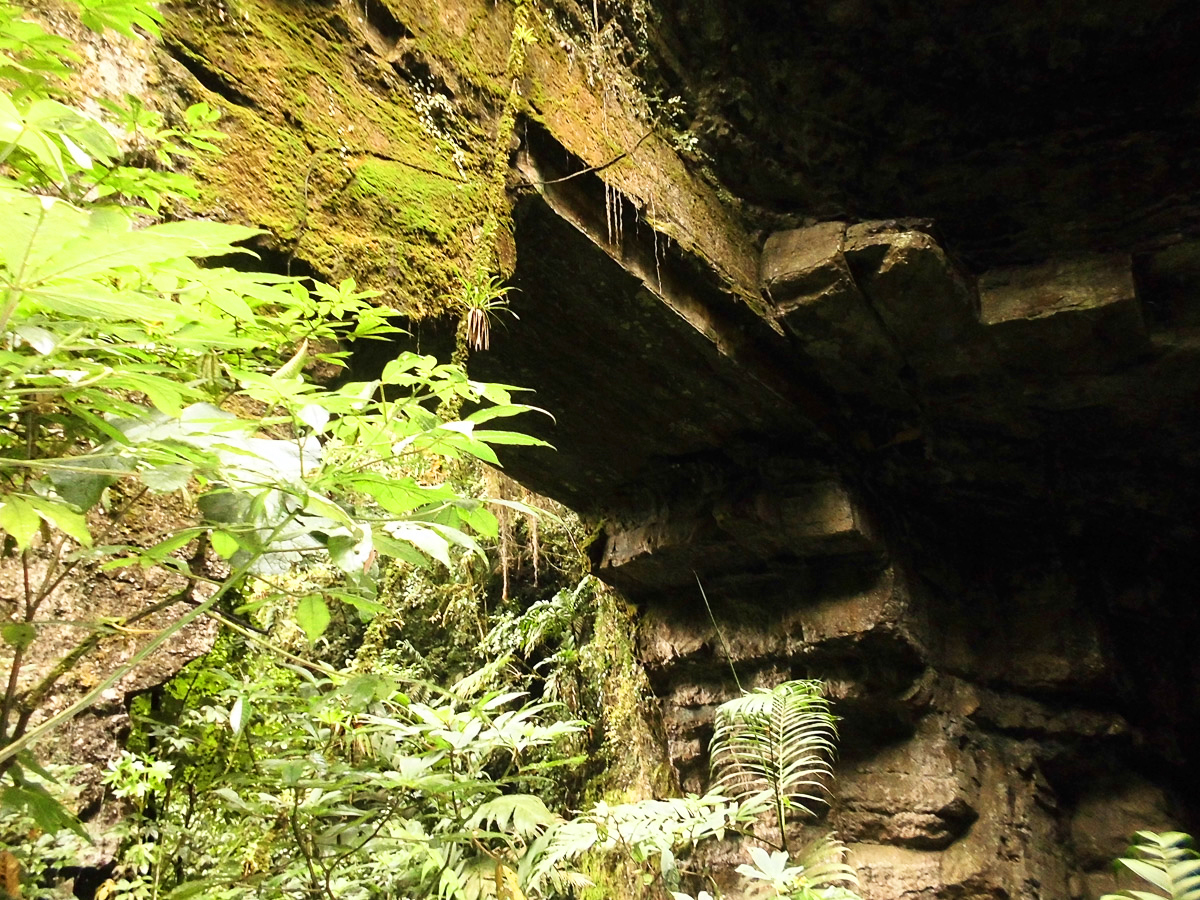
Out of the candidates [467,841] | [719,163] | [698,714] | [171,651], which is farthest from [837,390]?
[171,651]

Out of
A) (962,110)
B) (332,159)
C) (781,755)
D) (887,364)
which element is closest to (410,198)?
(332,159)

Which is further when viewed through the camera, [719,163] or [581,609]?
[581,609]

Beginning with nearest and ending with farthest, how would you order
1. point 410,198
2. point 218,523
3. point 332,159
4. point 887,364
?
point 218,523 → point 332,159 → point 410,198 → point 887,364

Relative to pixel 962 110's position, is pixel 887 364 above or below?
below

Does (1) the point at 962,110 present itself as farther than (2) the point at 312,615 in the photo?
Yes

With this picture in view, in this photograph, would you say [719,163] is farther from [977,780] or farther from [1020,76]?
[977,780]

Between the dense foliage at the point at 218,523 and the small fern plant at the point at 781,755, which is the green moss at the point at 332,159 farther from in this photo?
the small fern plant at the point at 781,755

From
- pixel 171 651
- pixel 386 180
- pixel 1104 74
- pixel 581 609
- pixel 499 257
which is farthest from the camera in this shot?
pixel 581 609

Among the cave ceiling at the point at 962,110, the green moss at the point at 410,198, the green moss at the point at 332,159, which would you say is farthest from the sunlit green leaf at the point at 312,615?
the cave ceiling at the point at 962,110

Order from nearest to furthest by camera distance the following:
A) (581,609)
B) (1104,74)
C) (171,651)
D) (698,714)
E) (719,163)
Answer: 1. (171,651)
2. (1104,74)
3. (719,163)
4. (698,714)
5. (581,609)

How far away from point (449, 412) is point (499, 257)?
2.01ft

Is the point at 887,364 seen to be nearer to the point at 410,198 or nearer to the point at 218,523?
Result: the point at 410,198

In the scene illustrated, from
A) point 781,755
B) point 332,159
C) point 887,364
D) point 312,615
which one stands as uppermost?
point 887,364

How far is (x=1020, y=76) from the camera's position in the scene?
2822mm
